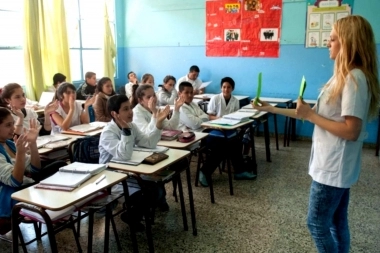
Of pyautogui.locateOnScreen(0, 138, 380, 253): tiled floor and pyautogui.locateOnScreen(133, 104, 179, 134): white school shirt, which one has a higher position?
pyautogui.locateOnScreen(133, 104, 179, 134): white school shirt

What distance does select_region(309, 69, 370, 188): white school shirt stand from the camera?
4.58 feet

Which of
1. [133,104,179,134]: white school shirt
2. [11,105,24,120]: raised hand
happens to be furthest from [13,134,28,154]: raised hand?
[133,104,179,134]: white school shirt

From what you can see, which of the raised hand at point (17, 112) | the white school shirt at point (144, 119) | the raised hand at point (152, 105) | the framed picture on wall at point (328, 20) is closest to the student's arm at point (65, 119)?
the raised hand at point (17, 112)

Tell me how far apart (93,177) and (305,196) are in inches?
90.1

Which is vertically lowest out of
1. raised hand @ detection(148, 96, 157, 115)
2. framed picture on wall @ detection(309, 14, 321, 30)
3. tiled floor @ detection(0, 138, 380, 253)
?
tiled floor @ detection(0, 138, 380, 253)

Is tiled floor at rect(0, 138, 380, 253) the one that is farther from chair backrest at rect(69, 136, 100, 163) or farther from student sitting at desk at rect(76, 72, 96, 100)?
student sitting at desk at rect(76, 72, 96, 100)

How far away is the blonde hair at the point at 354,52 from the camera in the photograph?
4.51ft

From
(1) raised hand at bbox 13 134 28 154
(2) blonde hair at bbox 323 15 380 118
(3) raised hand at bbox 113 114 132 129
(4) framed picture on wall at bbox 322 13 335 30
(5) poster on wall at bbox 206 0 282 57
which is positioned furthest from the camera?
(5) poster on wall at bbox 206 0 282 57

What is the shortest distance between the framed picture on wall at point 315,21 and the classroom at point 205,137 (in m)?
0.13

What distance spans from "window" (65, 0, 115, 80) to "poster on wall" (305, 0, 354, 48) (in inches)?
150

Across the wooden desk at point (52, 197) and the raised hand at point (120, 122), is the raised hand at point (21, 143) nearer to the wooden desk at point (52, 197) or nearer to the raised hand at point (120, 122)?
the wooden desk at point (52, 197)

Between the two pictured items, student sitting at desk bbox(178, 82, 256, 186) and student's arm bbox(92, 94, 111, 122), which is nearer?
student sitting at desk bbox(178, 82, 256, 186)

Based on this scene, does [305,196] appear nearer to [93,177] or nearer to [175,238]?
[175,238]

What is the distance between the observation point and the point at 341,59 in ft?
4.68
